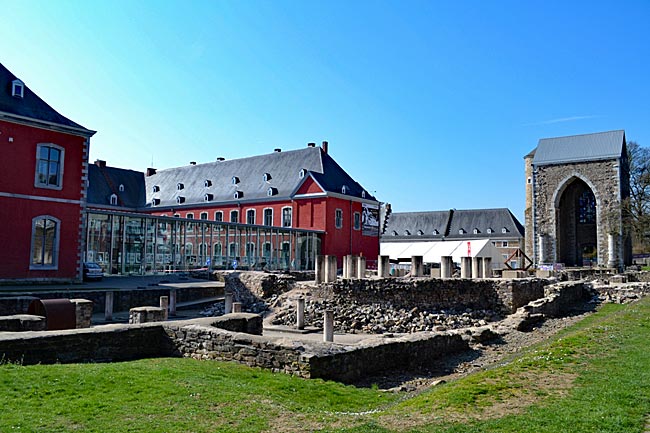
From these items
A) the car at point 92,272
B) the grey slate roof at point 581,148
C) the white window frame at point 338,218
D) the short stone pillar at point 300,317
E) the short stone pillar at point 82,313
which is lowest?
the short stone pillar at point 300,317

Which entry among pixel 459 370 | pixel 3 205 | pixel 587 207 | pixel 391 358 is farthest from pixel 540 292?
pixel 587 207

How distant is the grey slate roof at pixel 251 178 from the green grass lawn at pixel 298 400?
37.7 m

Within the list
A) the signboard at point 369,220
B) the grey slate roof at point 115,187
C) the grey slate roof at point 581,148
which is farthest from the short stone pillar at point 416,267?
the grey slate roof at point 115,187

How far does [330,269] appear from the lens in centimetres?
2539

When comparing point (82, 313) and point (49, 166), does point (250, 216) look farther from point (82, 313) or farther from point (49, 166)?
point (82, 313)

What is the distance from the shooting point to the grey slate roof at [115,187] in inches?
2128

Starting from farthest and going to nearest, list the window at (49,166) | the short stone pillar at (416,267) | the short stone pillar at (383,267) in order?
1. the short stone pillar at (416,267)
2. the short stone pillar at (383,267)
3. the window at (49,166)

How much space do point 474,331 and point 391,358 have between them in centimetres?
571

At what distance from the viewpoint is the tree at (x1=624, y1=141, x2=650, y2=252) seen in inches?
1748

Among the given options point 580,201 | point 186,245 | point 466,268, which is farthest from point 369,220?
point 466,268

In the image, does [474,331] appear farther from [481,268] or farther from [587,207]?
[587,207]

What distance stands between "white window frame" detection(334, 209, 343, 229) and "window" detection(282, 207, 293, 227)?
4080 millimetres

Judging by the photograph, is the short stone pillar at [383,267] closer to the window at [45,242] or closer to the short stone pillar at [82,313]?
the window at [45,242]

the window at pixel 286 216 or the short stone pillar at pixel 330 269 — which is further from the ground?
the window at pixel 286 216
